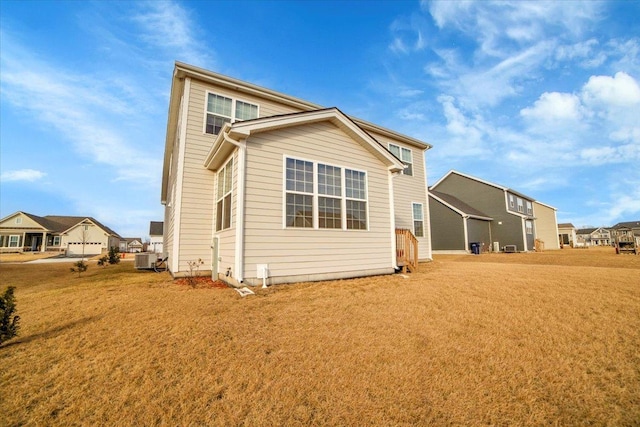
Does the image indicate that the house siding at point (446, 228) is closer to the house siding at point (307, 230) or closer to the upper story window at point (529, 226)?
the upper story window at point (529, 226)

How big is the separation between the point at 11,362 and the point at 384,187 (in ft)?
28.8

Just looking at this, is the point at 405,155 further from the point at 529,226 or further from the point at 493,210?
the point at 529,226

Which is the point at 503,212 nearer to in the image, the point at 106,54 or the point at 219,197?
the point at 219,197

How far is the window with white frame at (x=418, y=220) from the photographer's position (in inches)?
555

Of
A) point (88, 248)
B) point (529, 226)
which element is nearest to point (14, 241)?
point (88, 248)

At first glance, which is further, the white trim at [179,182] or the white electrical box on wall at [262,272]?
the white trim at [179,182]

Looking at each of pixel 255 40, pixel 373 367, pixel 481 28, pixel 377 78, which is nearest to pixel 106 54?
pixel 255 40

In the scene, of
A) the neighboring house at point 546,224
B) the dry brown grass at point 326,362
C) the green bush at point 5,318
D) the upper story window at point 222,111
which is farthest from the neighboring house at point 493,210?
the green bush at point 5,318

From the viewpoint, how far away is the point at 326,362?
9.30 ft

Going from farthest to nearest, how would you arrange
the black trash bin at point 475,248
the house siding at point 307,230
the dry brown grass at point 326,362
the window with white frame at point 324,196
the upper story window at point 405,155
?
1. the black trash bin at point 475,248
2. the upper story window at point 405,155
3. the window with white frame at point 324,196
4. the house siding at point 307,230
5. the dry brown grass at point 326,362

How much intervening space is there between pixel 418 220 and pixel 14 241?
175 feet

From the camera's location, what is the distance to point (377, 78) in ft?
55.7

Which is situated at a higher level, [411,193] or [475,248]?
[411,193]

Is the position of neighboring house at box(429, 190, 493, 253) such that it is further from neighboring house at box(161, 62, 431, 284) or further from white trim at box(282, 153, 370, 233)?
white trim at box(282, 153, 370, 233)
